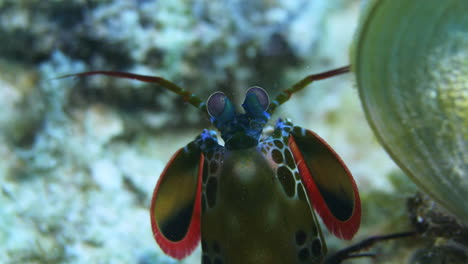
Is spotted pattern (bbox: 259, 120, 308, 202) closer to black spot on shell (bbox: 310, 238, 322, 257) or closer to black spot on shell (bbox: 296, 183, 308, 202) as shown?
black spot on shell (bbox: 296, 183, 308, 202)

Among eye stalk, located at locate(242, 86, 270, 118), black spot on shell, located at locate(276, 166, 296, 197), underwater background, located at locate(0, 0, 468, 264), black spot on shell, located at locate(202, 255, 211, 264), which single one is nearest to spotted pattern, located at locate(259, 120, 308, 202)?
black spot on shell, located at locate(276, 166, 296, 197)

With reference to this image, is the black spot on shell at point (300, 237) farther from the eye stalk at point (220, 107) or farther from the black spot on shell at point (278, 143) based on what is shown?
the eye stalk at point (220, 107)

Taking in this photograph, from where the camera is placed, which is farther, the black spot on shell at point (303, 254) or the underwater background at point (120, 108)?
the underwater background at point (120, 108)

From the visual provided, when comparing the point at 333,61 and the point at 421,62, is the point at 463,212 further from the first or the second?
the point at 333,61

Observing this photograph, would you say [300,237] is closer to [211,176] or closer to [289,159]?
[289,159]

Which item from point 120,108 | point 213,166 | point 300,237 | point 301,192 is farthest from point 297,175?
point 120,108

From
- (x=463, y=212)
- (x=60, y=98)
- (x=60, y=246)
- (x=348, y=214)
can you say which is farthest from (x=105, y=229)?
(x=463, y=212)

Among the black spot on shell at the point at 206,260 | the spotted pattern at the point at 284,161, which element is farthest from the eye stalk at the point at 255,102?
the black spot on shell at the point at 206,260
